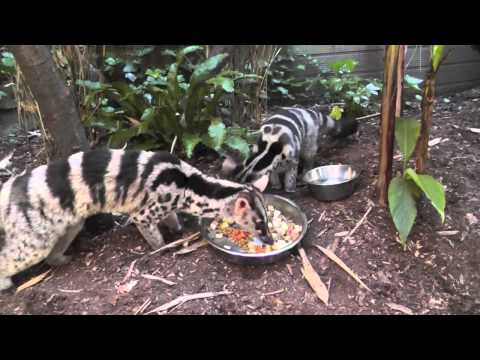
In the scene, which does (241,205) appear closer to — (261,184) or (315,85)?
(261,184)

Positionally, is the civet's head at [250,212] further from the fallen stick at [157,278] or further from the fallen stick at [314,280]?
the fallen stick at [157,278]

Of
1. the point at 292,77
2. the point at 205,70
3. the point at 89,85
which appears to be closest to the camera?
the point at 89,85

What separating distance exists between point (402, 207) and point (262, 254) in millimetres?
1402

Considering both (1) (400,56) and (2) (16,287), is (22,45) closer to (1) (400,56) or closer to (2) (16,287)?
(2) (16,287)

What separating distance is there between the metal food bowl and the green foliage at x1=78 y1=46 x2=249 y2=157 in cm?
78

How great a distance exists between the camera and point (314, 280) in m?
4.19

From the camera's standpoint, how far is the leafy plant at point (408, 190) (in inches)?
154

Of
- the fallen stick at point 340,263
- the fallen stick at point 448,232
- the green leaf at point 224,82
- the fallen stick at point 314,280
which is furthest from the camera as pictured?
the green leaf at point 224,82

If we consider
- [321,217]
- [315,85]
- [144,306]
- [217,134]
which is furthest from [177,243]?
[315,85]

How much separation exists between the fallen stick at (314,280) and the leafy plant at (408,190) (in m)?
0.86

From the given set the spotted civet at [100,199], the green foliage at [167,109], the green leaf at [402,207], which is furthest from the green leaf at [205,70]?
the green leaf at [402,207]

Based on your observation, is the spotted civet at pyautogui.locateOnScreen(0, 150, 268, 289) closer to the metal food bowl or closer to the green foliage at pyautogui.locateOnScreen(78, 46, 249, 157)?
the metal food bowl

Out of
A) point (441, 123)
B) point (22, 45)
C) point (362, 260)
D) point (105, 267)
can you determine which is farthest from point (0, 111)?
point (441, 123)

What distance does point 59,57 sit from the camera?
18.0 ft
